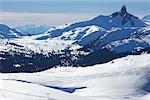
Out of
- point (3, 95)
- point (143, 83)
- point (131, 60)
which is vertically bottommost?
point (3, 95)

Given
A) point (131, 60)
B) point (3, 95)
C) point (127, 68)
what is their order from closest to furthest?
1. point (3, 95)
2. point (127, 68)
3. point (131, 60)

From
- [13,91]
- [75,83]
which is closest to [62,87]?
[75,83]

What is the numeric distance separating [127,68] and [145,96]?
4694 cm

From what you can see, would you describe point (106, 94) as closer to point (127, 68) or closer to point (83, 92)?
point (83, 92)

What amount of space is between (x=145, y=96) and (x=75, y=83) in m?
30.6

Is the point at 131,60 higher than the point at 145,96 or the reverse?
higher

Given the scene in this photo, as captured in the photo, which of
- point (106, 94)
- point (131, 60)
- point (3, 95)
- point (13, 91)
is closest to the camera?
point (3, 95)

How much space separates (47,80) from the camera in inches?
6033

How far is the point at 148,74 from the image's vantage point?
153 m

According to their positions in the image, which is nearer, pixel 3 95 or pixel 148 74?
pixel 3 95

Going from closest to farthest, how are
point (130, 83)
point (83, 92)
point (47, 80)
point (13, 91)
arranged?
point (13, 91) < point (83, 92) < point (130, 83) < point (47, 80)

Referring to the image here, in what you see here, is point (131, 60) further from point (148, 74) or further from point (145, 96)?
point (145, 96)

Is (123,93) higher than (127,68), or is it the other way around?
(127,68)

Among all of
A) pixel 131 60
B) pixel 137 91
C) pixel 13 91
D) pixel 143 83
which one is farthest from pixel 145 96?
pixel 131 60
